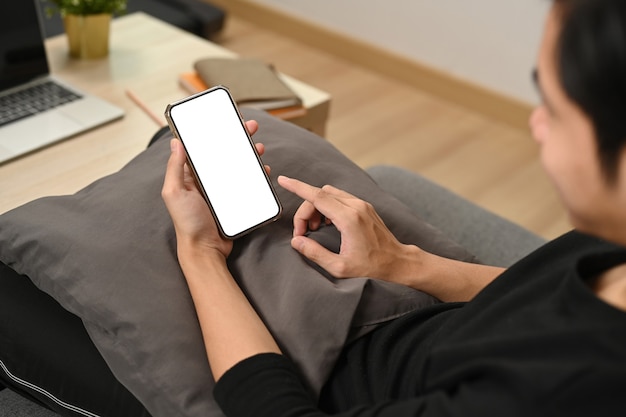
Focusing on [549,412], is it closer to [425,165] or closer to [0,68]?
[0,68]

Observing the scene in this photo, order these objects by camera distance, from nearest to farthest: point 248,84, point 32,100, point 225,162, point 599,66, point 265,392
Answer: point 599,66, point 265,392, point 225,162, point 32,100, point 248,84

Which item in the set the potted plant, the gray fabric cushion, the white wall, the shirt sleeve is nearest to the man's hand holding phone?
the shirt sleeve

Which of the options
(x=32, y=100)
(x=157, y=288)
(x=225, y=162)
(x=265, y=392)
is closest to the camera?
(x=265, y=392)

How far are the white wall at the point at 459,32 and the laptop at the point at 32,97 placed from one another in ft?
A: 4.97

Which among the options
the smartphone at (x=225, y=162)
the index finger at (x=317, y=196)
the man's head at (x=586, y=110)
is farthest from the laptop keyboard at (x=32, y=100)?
the man's head at (x=586, y=110)

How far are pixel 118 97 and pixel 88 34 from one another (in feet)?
0.63

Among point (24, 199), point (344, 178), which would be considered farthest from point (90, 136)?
point (344, 178)

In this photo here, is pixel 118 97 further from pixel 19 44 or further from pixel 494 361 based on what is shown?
pixel 494 361

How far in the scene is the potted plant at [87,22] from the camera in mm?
1515

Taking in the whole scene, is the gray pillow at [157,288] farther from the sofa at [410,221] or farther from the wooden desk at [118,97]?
the wooden desk at [118,97]

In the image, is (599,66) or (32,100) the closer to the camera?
(599,66)

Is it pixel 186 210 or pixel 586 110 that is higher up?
pixel 586 110

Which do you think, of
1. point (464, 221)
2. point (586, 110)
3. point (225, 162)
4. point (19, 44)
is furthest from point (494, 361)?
point (19, 44)

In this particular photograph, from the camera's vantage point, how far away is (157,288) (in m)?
0.90
